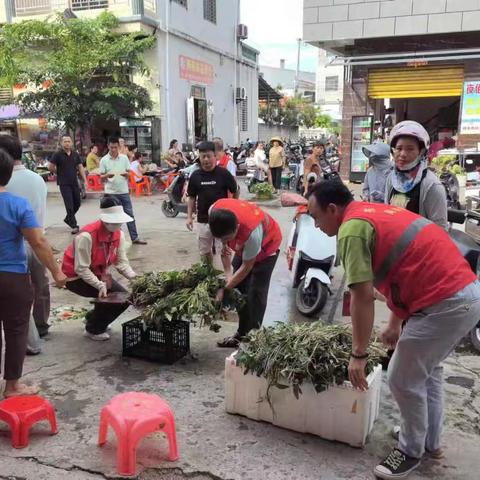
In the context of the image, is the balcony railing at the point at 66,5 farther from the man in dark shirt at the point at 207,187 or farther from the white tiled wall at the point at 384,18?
the man in dark shirt at the point at 207,187

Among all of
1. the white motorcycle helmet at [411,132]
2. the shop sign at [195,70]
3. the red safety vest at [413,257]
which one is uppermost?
the shop sign at [195,70]

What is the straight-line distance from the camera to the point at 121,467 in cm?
275

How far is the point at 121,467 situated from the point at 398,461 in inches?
57.0

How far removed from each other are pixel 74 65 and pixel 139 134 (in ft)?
11.2

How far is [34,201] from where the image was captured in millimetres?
4164

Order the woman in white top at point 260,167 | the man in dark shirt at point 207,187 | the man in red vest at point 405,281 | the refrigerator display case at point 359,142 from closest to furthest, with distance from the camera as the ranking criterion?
the man in red vest at point 405,281
the man in dark shirt at point 207,187
the woman in white top at point 260,167
the refrigerator display case at point 359,142

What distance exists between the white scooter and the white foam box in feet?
6.79

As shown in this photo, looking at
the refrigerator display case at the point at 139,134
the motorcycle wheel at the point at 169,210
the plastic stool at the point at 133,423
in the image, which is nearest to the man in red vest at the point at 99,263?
the plastic stool at the point at 133,423

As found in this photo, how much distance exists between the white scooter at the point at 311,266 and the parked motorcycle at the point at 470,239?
4.13 ft

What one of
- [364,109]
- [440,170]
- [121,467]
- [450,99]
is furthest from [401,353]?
[450,99]

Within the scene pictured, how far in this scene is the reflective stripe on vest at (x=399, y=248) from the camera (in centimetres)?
233

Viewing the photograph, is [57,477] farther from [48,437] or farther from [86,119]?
[86,119]

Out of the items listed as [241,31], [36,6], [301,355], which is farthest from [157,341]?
[241,31]

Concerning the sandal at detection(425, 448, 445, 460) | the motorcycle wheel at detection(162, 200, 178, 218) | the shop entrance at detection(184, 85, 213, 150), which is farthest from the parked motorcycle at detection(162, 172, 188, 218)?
the shop entrance at detection(184, 85, 213, 150)
